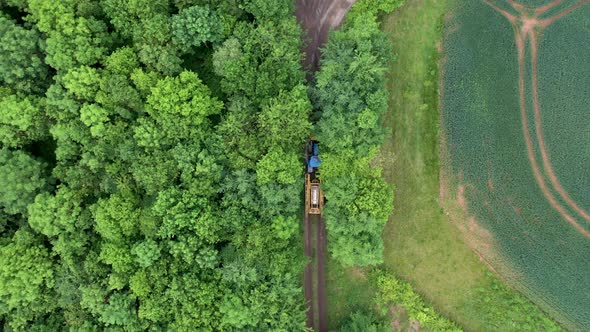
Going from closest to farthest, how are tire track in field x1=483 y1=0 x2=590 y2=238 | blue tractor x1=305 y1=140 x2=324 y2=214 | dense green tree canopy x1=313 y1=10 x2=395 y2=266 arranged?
1. dense green tree canopy x1=313 y1=10 x2=395 y2=266
2. blue tractor x1=305 y1=140 x2=324 y2=214
3. tire track in field x1=483 y1=0 x2=590 y2=238

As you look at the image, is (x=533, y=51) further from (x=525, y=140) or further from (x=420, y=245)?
(x=420, y=245)

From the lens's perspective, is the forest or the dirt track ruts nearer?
the forest

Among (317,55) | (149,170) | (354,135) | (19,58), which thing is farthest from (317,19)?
(19,58)

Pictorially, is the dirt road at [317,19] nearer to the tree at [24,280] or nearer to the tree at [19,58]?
the tree at [19,58]

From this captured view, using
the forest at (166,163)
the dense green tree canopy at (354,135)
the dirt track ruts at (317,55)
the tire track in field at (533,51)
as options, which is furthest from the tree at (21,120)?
the tire track in field at (533,51)

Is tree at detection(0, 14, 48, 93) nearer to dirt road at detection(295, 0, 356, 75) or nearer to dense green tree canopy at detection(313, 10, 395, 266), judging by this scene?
dirt road at detection(295, 0, 356, 75)

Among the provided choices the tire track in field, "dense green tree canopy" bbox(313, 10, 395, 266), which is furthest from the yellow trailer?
the tire track in field
